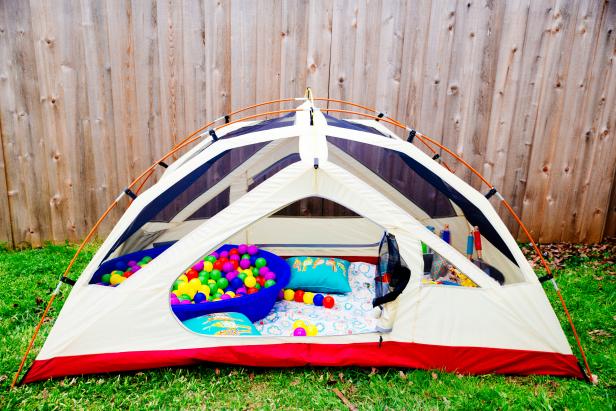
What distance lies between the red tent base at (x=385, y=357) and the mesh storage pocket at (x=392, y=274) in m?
0.28

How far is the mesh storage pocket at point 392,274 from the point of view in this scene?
2508mm

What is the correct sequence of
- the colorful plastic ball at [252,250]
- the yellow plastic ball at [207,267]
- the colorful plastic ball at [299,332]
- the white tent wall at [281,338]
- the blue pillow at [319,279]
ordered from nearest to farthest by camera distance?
the white tent wall at [281,338] → the colorful plastic ball at [299,332] → the blue pillow at [319,279] → the yellow plastic ball at [207,267] → the colorful plastic ball at [252,250]

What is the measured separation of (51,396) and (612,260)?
14.4 ft

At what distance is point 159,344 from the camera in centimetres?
255

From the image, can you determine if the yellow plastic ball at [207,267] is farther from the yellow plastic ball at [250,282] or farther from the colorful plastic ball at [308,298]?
the colorful plastic ball at [308,298]

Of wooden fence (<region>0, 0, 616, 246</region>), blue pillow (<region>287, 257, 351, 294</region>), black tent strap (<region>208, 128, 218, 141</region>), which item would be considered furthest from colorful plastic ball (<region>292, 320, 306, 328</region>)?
wooden fence (<region>0, 0, 616, 246</region>)

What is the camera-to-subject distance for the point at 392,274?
2578mm

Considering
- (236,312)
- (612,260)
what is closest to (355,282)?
(236,312)

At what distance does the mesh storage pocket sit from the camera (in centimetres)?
251

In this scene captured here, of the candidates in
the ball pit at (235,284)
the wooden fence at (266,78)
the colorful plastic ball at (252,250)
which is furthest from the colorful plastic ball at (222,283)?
the wooden fence at (266,78)

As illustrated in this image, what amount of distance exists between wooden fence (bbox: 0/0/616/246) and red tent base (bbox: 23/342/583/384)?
206cm

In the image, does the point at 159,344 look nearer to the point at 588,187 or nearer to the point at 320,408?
the point at 320,408

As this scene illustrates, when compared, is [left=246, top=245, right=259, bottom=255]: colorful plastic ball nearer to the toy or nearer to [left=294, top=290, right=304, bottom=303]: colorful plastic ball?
[left=294, top=290, right=304, bottom=303]: colorful plastic ball

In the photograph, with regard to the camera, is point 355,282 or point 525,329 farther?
point 355,282
